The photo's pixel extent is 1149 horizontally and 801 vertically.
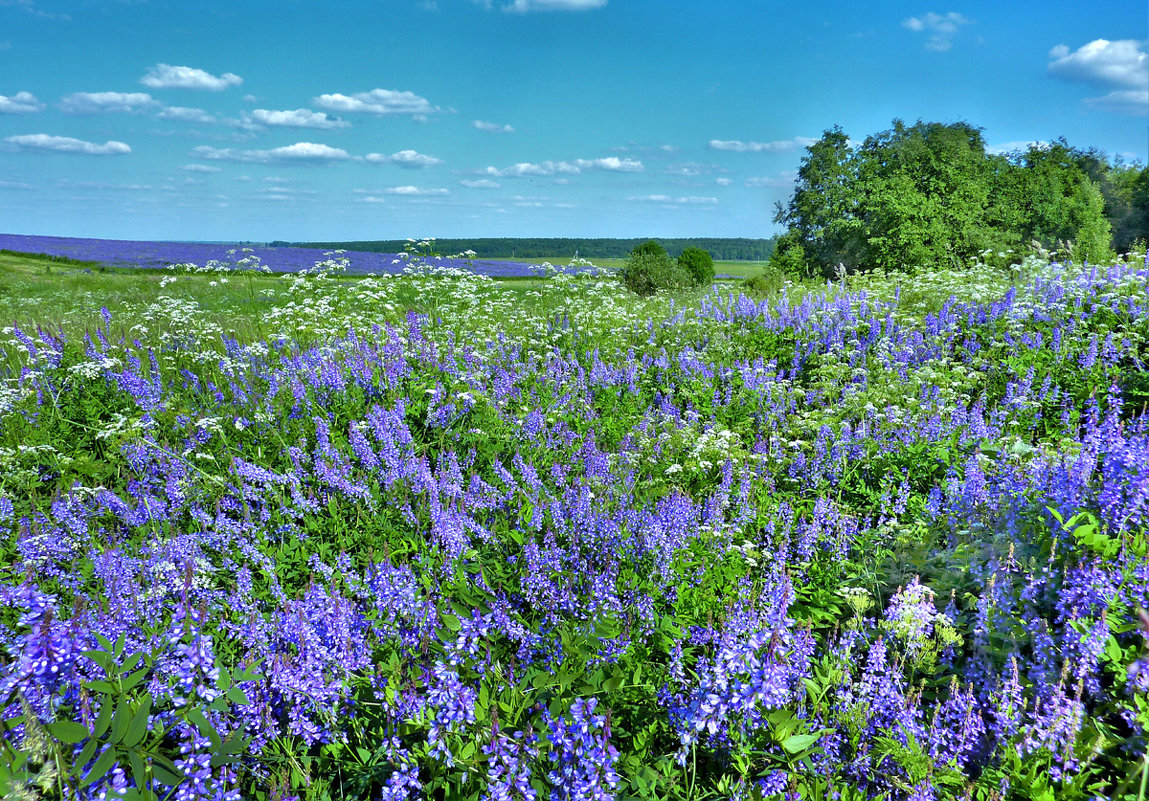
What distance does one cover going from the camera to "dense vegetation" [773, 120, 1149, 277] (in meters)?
22.4

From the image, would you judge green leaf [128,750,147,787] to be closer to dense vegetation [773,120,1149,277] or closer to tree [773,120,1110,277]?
dense vegetation [773,120,1149,277]

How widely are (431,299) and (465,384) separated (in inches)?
234

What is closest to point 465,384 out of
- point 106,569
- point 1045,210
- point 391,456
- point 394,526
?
point 391,456

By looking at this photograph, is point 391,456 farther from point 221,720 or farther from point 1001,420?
point 1001,420

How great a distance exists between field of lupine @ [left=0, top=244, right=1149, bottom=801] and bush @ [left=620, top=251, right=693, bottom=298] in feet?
56.5

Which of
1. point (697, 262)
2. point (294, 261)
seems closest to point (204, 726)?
point (294, 261)

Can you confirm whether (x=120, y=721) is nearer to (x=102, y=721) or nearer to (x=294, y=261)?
(x=102, y=721)

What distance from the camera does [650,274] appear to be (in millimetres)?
24984

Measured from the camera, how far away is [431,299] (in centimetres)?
1169

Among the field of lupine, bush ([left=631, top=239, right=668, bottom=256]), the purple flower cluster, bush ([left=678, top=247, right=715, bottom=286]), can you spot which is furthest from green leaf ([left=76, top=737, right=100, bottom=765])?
bush ([left=678, top=247, right=715, bottom=286])

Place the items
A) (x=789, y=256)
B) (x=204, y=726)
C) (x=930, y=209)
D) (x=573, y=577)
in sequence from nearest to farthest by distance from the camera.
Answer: (x=204, y=726) → (x=573, y=577) → (x=930, y=209) → (x=789, y=256)

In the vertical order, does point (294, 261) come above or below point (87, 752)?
above

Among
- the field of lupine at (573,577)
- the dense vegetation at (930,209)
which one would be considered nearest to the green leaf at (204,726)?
the field of lupine at (573,577)

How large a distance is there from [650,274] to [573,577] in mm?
22686
